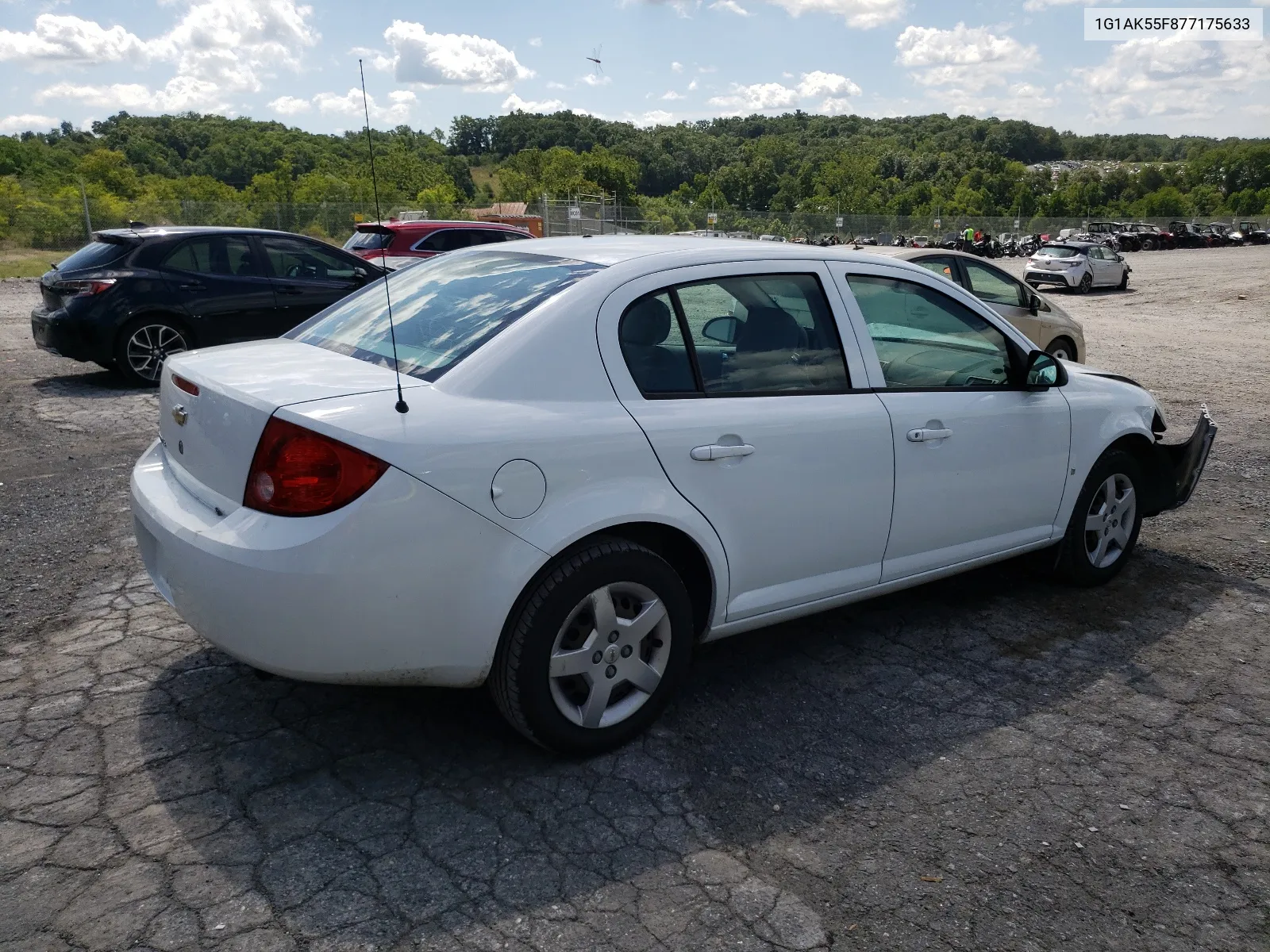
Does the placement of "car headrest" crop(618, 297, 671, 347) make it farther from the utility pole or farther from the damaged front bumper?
the utility pole

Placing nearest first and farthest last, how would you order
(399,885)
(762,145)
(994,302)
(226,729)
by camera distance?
1. (399,885)
2. (226,729)
3. (994,302)
4. (762,145)

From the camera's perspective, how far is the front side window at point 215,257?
10.4m

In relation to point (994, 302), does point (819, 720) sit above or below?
below

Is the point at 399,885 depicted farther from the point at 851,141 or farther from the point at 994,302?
the point at 851,141

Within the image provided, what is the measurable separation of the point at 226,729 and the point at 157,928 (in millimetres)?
1021

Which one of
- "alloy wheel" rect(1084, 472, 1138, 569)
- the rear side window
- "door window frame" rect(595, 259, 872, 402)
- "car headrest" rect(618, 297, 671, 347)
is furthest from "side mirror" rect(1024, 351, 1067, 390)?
"car headrest" rect(618, 297, 671, 347)

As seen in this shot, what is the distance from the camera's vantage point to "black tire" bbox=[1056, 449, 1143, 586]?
488 centimetres

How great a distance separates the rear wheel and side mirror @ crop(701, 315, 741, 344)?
9127 millimetres

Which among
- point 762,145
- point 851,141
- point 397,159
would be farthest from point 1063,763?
point 851,141

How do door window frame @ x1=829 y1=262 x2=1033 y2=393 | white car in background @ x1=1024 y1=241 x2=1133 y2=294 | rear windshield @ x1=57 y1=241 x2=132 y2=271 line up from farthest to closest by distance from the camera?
white car in background @ x1=1024 y1=241 x2=1133 y2=294 < rear windshield @ x1=57 y1=241 x2=132 y2=271 < door window frame @ x1=829 y1=262 x2=1033 y2=393

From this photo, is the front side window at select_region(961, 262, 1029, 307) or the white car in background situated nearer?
the front side window at select_region(961, 262, 1029, 307)

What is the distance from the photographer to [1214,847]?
9.78ft

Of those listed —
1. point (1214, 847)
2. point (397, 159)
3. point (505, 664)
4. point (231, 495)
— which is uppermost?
point (397, 159)

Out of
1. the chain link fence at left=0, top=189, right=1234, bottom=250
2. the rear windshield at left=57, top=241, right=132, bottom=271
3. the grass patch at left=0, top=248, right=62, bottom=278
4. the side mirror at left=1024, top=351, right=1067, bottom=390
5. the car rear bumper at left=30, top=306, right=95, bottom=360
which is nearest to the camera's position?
the side mirror at left=1024, top=351, right=1067, bottom=390
